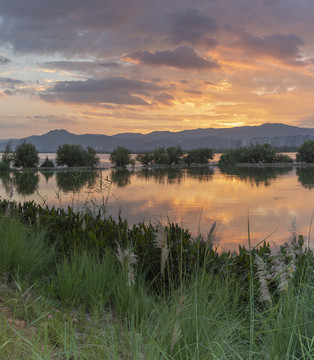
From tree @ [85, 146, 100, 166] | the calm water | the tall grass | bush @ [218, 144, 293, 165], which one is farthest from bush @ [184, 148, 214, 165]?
the tall grass

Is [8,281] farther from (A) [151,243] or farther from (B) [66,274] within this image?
(A) [151,243]

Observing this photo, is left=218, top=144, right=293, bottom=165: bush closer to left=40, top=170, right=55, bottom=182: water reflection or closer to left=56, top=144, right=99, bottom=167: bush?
left=56, top=144, right=99, bottom=167: bush

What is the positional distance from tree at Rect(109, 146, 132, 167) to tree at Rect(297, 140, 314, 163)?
22.3 m

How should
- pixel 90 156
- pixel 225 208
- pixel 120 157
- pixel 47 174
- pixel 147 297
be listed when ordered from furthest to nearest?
1. pixel 120 157
2. pixel 90 156
3. pixel 47 174
4. pixel 225 208
5. pixel 147 297

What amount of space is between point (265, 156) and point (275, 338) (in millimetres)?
45232

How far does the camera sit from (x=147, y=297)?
3539mm

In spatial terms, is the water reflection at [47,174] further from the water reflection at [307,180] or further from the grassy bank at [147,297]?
the grassy bank at [147,297]

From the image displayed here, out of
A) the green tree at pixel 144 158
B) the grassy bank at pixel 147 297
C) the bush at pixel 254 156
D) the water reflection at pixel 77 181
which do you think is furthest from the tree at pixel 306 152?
the grassy bank at pixel 147 297

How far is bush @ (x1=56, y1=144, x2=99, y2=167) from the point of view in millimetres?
39875

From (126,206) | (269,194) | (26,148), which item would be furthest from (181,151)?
(126,206)

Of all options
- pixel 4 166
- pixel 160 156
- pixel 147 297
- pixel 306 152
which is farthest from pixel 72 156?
pixel 147 297

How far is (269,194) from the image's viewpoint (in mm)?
16578

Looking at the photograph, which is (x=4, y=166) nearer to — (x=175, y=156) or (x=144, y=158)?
(x=144, y=158)

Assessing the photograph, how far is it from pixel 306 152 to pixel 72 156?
29.5m
